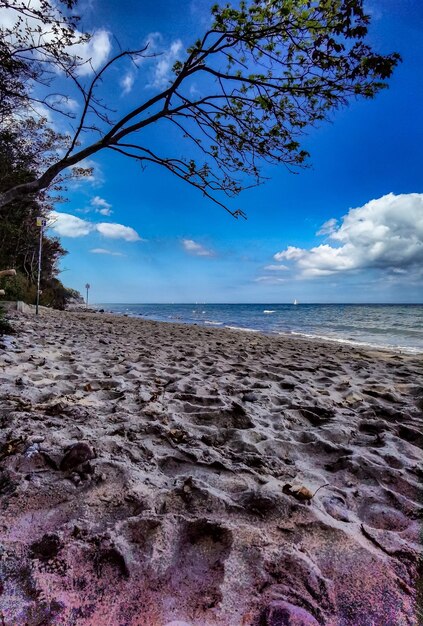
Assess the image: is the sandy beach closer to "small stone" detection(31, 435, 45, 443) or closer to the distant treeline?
"small stone" detection(31, 435, 45, 443)

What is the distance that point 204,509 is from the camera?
174cm

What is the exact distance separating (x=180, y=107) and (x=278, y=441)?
329 cm

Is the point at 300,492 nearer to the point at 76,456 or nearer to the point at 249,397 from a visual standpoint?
the point at 76,456

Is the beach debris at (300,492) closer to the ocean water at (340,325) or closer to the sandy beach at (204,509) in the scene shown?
the sandy beach at (204,509)

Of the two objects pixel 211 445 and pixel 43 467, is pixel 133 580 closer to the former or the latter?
pixel 43 467

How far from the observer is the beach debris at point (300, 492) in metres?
1.84

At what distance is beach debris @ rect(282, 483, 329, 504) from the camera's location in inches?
72.5

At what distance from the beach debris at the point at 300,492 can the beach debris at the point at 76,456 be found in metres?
1.25

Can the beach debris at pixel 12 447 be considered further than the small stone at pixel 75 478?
Yes

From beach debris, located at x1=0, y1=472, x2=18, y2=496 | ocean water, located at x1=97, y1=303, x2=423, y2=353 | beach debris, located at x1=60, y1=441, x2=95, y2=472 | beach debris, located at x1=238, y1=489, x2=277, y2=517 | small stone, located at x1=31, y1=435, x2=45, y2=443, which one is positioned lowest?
ocean water, located at x1=97, y1=303, x2=423, y2=353

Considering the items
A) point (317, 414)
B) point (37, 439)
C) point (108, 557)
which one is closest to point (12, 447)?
point (37, 439)

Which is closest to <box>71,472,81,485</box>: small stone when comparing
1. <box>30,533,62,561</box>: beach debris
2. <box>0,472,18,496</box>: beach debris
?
<box>0,472,18,496</box>: beach debris

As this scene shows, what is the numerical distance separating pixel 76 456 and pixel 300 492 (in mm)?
1423

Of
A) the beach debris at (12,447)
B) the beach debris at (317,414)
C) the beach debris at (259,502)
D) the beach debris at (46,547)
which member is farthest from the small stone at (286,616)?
the beach debris at (317,414)
